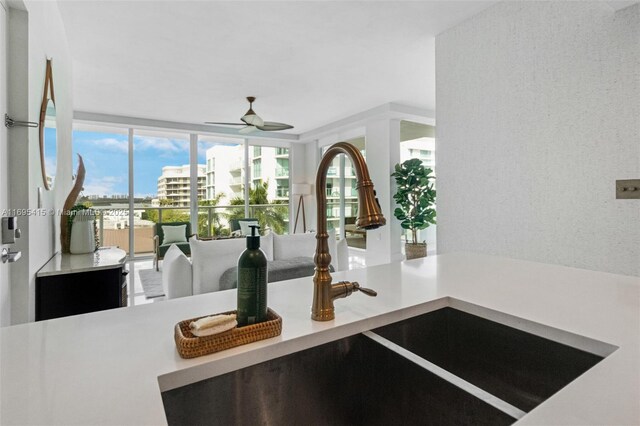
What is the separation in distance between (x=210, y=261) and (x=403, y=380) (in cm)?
215

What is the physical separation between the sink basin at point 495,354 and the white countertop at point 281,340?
5 centimetres

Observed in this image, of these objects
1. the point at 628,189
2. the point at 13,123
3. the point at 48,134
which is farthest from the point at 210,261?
the point at 628,189

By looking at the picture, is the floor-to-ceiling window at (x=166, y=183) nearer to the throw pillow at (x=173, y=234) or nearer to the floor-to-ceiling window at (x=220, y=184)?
the floor-to-ceiling window at (x=220, y=184)

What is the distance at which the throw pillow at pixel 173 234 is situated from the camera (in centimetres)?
605

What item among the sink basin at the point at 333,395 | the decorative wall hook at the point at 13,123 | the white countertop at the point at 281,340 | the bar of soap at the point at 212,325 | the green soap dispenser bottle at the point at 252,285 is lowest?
the sink basin at the point at 333,395

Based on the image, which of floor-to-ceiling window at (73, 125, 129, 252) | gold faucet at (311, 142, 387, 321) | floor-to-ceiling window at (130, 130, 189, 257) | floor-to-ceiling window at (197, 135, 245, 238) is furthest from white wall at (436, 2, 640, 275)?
floor-to-ceiling window at (73, 125, 129, 252)

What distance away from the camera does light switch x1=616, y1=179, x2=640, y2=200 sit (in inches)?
82.1

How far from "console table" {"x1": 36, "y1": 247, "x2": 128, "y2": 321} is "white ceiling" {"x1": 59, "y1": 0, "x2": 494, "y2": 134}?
2149 millimetres

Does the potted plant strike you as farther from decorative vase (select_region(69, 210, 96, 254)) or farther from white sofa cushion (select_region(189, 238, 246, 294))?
decorative vase (select_region(69, 210, 96, 254))

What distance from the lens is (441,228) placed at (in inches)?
132

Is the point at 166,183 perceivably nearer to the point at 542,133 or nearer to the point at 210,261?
the point at 210,261

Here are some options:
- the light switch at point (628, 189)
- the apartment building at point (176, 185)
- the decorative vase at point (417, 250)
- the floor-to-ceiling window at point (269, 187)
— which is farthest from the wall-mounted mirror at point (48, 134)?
the floor-to-ceiling window at point (269, 187)

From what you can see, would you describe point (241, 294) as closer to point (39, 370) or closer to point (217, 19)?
point (39, 370)

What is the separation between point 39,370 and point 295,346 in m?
0.47
